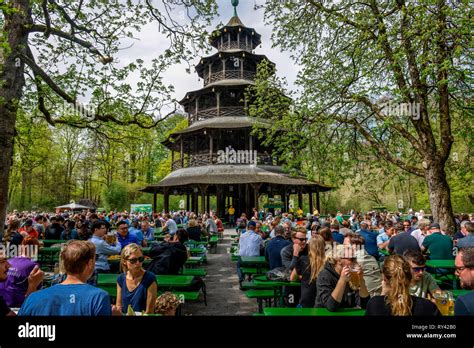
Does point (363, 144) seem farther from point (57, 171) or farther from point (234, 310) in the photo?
point (57, 171)

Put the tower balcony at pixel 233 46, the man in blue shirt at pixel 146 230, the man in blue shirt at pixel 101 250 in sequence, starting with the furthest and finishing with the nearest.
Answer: the tower balcony at pixel 233 46, the man in blue shirt at pixel 146 230, the man in blue shirt at pixel 101 250

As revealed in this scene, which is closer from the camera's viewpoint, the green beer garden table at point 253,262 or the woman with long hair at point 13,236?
the green beer garden table at point 253,262

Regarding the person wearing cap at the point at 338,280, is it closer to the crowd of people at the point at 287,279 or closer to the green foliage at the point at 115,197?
the crowd of people at the point at 287,279

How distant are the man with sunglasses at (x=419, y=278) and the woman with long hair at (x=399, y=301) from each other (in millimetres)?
1019

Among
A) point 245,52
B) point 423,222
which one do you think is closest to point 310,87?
point 423,222

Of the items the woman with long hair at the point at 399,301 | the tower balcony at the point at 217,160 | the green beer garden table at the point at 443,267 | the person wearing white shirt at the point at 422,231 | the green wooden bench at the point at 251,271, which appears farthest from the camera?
the tower balcony at the point at 217,160

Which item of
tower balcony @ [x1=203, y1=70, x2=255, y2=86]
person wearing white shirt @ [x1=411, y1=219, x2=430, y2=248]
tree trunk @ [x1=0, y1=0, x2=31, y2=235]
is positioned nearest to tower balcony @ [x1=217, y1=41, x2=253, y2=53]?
tower balcony @ [x1=203, y1=70, x2=255, y2=86]

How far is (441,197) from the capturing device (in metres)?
10.2

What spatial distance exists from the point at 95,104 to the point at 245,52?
23.9m

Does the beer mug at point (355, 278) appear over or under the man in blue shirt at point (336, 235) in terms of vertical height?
over

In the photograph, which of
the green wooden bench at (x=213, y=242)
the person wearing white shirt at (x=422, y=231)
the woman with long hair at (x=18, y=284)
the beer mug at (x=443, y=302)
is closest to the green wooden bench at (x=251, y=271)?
the beer mug at (x=443, y=302)

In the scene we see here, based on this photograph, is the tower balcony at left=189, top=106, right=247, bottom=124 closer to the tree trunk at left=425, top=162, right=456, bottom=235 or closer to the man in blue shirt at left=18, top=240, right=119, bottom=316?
the tree trunk at left=425, top=162, right=456, bottom=235

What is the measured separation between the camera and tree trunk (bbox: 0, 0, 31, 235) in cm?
693

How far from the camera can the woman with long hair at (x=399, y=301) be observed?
2.40 meters
